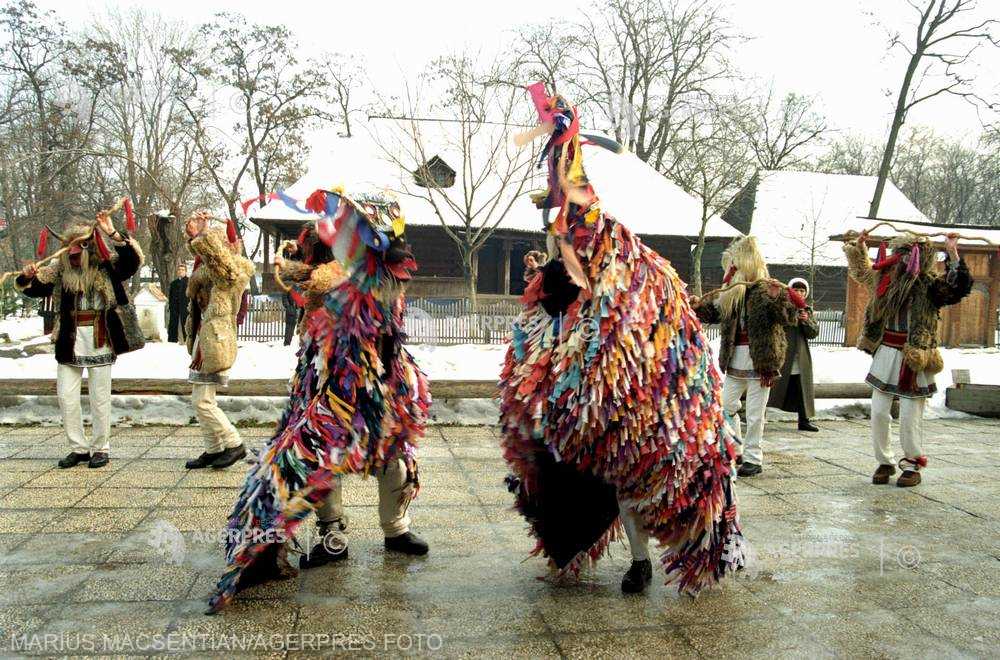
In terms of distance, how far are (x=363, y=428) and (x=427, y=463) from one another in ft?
9.26

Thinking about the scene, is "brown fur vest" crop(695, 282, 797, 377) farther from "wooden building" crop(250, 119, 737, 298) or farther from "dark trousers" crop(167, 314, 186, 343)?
"wooden building" crop(250, 119, 737, 298)

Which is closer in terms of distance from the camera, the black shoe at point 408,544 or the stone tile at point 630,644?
the stone tile at point 630,644

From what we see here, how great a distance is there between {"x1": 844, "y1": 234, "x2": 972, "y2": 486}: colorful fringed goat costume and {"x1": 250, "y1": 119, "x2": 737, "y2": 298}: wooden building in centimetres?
1675

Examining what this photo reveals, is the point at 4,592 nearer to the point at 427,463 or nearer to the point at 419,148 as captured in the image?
the point at 427,463

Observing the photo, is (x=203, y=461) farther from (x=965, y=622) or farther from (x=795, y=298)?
(x=965, y=622)

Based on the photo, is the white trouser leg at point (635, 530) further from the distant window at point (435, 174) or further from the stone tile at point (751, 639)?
the distant window at point (435, 174)

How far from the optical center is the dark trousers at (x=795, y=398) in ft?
25.8

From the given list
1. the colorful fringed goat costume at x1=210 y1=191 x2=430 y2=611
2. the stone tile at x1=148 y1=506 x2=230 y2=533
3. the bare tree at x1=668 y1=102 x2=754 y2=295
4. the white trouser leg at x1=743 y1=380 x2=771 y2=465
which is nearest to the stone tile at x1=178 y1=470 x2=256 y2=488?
the stone tile at x1=148 y1=506 x2=230 y2=533

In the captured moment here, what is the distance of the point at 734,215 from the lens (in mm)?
33219

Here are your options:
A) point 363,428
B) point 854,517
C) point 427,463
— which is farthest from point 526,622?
point 427,463

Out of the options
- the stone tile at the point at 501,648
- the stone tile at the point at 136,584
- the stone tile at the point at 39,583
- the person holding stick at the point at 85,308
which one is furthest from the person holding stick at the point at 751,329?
the person holding stick at the point at 85,308

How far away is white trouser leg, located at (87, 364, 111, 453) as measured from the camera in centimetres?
575

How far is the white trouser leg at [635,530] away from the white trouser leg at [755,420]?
2.77 m

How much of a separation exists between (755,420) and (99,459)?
201 inches
